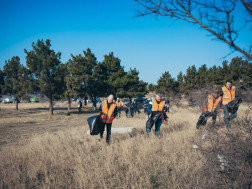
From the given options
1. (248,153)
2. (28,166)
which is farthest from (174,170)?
(28,166)

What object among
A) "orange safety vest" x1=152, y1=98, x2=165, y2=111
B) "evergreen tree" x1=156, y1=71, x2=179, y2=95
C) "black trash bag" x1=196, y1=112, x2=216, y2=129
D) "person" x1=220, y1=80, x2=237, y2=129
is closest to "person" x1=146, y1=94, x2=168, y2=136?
"orange safety vest" x1=152, y1=98, x2=165, y2=111

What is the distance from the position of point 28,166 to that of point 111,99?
3052 mm

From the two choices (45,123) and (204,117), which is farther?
(45,123)

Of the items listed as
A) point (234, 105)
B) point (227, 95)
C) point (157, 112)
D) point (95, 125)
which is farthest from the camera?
point (157, 112)

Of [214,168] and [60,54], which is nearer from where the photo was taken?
[214,168]

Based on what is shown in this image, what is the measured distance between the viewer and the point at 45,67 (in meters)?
20.7

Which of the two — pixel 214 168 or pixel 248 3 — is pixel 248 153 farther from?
pixel 248 3

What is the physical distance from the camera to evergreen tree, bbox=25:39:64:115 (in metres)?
20.4

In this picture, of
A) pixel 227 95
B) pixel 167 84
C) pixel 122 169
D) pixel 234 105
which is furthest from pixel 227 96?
pixel 167 84

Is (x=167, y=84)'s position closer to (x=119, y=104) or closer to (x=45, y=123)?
(x=119, y=104)

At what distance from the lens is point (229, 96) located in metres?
6.05

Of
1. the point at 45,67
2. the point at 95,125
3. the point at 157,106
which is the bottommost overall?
the point at 95,125

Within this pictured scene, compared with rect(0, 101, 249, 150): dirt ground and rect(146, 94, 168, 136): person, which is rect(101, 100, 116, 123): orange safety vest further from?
rect(0, 101, 249, 150): dirt ground

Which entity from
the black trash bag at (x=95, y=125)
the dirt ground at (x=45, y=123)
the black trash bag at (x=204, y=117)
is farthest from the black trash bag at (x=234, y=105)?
the black trash bag at (x=95, y=125)
